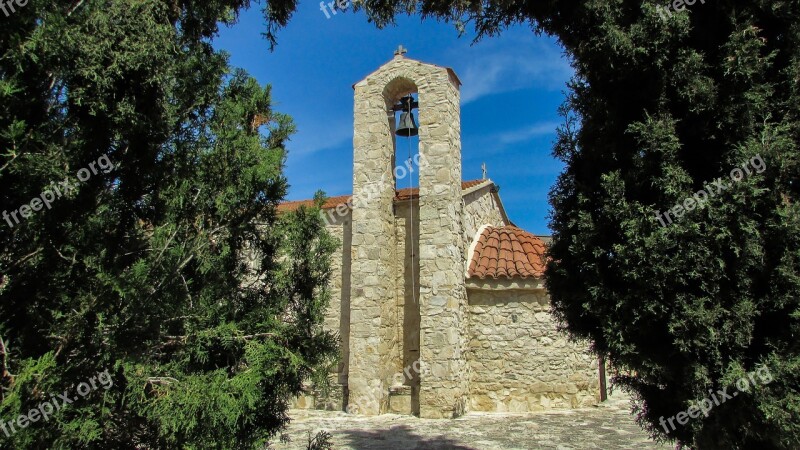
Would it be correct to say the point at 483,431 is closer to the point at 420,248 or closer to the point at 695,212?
the point at 420,248

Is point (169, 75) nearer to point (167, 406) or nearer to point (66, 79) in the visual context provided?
point (66, 79)

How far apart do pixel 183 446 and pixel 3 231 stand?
1552 mm

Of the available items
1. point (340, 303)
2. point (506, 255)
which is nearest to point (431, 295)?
point (506, 255)

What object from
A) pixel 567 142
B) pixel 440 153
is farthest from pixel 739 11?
pixel 440 153

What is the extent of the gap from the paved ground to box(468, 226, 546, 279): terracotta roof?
8.50 feet

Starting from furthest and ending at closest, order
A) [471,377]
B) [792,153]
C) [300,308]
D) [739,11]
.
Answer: [471,377] < [300,308] < [739,11] < [792,153]

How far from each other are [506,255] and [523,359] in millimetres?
2058

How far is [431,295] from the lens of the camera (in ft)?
31.1

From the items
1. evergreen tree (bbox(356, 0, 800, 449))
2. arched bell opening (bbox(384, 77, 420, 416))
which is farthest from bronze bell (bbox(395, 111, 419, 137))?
evergreen tree (bbox(356, 0, 800, 449))

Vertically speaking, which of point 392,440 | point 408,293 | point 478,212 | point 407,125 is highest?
point 407,125

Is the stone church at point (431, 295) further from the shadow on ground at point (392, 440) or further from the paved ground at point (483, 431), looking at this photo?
the shadow on ground at point (392, 440)

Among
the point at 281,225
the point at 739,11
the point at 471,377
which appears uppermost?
the point at 739,11

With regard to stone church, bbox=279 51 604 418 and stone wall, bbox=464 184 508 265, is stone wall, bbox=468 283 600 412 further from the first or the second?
stone wall, bbox=464 184 508 265

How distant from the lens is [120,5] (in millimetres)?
3006
